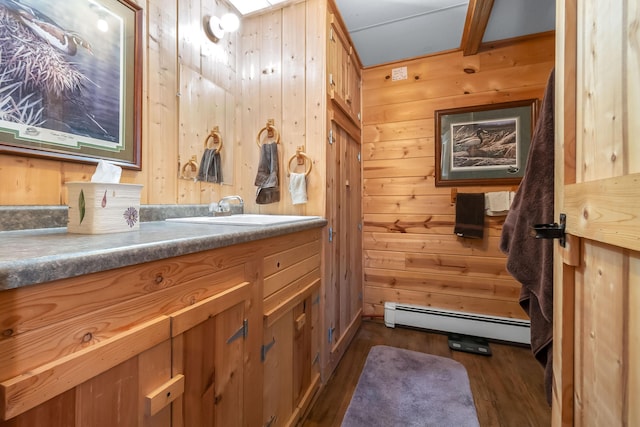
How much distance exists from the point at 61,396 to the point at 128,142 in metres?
0.98

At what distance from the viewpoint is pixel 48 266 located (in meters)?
0.43

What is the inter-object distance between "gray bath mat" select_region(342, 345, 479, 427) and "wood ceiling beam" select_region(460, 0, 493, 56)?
7.60 feet

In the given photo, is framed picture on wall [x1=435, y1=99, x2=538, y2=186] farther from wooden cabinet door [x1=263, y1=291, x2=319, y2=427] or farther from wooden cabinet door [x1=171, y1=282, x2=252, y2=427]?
wooden cabinet door [x1=171, y1=282, x2=252, y2=427]

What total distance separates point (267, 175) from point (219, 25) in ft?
2.97

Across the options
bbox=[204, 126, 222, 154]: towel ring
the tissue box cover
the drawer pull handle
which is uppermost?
bbox=[204, 126, 222, 154]: towel ring

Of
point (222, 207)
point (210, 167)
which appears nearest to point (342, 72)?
point (210, 167)

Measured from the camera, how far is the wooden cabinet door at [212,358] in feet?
2.23

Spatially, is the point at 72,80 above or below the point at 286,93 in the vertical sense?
below

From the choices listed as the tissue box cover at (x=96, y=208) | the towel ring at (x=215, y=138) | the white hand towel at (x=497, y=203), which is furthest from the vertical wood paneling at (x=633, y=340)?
the white hand towel at (x=497, y=203)

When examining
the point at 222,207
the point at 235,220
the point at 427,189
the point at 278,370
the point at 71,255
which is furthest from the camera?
the point at 427,189

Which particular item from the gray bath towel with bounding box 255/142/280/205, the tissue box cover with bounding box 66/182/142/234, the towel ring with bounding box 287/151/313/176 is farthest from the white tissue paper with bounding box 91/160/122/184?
the towel ring with bounding box 287/151/313/176

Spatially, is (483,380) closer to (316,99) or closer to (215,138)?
(316,99)

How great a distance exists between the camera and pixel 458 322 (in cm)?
225

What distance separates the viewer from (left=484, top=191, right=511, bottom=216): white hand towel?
6.97ft
